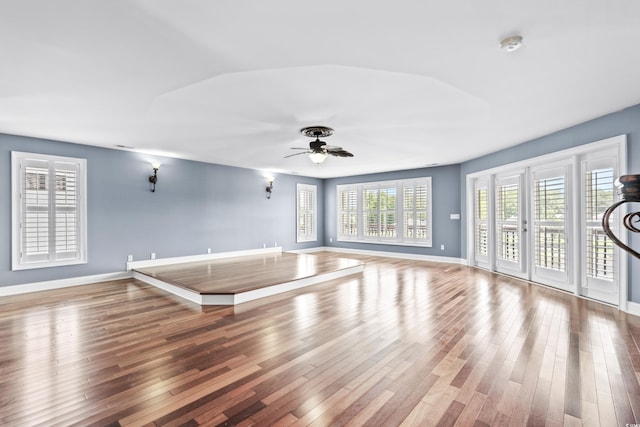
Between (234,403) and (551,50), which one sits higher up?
(551,50)

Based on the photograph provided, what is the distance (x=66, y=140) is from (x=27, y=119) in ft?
4.14

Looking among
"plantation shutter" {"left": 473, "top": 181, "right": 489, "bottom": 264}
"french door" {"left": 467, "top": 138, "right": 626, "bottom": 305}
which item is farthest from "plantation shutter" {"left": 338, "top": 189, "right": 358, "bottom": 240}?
"french door" {"left": 467, "top": 138, "right": 626, "bottom": 305}

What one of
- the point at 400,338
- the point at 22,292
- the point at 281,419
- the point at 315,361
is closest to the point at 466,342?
the point at 400,338

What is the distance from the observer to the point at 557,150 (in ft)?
15.4

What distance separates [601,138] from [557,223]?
1408 mm

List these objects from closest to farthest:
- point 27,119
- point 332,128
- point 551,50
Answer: point 551,50 < point 27,119 < point 332,128

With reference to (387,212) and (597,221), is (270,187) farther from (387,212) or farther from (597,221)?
(597,221)

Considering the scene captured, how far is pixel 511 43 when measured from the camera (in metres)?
2.22

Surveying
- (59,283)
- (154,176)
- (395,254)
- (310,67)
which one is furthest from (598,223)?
(59,283)

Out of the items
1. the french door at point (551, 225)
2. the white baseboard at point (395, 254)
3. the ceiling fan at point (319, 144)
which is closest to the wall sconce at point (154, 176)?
the ceiling fan at point (319, 144)

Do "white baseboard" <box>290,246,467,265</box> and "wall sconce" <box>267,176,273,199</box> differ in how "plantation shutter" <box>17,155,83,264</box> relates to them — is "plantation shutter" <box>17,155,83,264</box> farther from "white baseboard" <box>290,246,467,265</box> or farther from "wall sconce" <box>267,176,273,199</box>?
"white baseboard" <box>290,246,467,265</box>

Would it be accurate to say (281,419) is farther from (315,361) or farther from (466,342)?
(466,342)

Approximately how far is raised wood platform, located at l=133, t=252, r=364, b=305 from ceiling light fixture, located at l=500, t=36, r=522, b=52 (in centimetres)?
397

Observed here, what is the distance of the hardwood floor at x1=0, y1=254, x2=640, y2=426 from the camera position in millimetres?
1873
